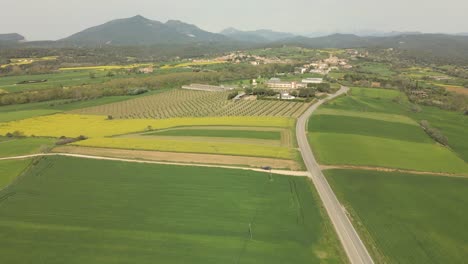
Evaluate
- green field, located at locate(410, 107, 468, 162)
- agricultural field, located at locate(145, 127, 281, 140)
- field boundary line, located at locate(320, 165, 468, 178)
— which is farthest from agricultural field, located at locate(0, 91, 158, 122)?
green field, located at locate(410, 107, 468, 162)

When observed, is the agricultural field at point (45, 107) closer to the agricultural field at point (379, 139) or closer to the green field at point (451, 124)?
the agricultural field at point (379, 139)

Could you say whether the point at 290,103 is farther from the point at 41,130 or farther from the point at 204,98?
the point at 41,130

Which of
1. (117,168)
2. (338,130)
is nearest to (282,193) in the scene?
(117,168)

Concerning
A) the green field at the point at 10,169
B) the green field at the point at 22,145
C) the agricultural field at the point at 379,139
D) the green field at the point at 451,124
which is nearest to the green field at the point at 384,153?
the agricultural field at the point at 379,139

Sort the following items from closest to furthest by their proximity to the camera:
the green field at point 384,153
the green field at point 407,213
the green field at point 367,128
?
1. the green field at point 407,213
2. the green field at point 384,153
3. the green field at point 367,128

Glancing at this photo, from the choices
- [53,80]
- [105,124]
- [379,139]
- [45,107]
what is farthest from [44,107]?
[379,139]

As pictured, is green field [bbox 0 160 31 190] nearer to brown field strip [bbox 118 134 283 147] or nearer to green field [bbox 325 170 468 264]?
brown field strip [bbox 118 134 283 147]
